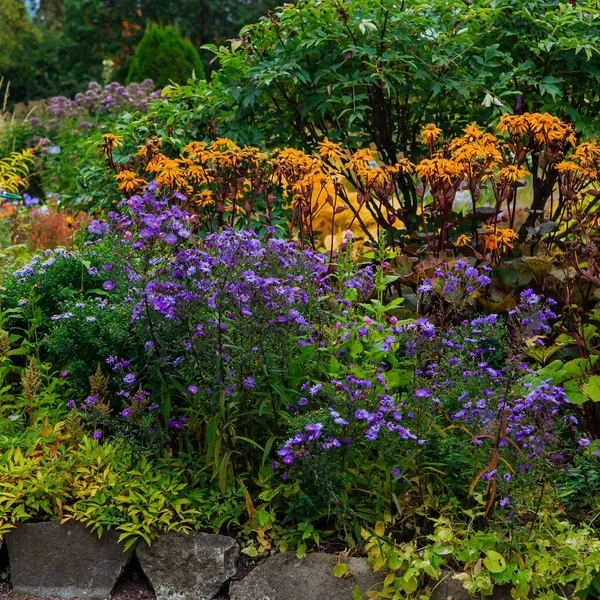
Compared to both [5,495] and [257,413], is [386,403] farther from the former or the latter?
[5,495]

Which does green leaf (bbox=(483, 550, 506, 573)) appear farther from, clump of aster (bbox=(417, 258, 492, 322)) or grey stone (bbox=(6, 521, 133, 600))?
grey stone (bbox=(6, 521, 133, 600))

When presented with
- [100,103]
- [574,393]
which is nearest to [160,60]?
[100,103]

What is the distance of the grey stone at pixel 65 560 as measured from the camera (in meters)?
3.05

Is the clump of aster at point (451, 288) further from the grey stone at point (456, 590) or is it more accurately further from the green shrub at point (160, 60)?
the green shrub at point (160, 60)

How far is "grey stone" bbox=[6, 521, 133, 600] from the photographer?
305 centimetres

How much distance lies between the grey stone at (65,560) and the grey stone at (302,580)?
1.57 ft

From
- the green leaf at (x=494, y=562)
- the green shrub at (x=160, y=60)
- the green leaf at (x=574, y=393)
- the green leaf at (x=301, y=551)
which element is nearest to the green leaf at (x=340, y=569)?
the green leaf at (x=301, y=551)

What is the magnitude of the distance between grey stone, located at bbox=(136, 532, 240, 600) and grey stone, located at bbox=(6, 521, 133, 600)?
12 centimetres

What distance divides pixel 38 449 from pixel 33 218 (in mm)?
4313

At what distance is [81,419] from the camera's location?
341 centimetres

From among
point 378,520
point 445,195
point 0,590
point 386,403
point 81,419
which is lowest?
point 0,590

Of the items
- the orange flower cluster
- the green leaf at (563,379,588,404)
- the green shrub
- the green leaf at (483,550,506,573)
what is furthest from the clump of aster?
the green shrub

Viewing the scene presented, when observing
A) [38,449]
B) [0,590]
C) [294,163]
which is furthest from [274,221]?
[0,590]

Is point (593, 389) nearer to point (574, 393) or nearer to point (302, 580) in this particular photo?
point (574, 393)
